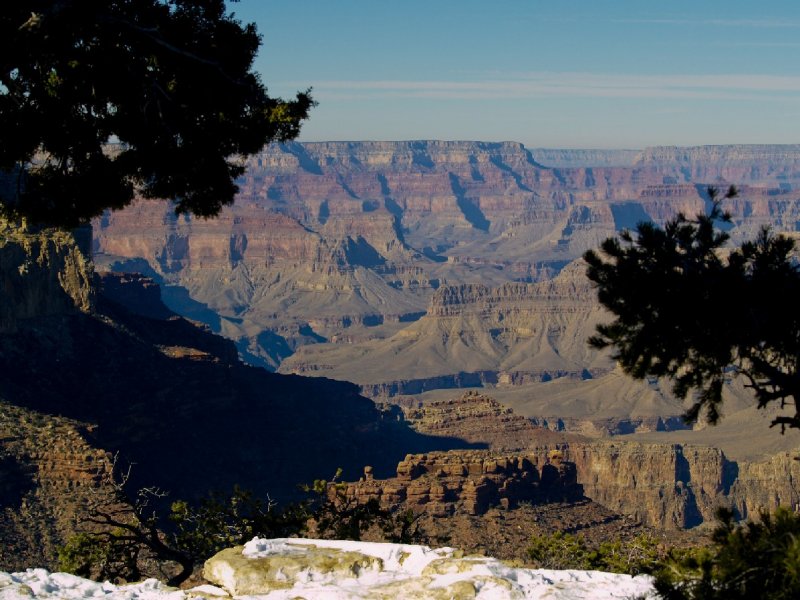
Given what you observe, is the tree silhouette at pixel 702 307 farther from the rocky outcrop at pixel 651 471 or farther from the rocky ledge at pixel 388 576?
the rocky outcrop at pixel 651 471

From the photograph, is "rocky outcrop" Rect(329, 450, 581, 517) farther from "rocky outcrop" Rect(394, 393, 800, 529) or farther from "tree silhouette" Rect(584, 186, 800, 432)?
"tree silhouette" Rect(584, 186, 800, 432)

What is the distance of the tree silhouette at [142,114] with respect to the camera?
65.4ft

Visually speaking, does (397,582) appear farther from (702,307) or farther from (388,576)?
(702,307)

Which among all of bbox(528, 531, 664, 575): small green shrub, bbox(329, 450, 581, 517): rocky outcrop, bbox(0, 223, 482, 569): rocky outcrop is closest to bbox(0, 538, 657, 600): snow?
bbox(528, 531, 664, 575): small green shrub

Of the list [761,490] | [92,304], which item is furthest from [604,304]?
[761,490]

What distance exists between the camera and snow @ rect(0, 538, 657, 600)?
54.5 ft

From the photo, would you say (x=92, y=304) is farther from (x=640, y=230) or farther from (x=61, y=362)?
(x=640, y=230)

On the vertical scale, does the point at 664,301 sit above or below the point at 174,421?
above

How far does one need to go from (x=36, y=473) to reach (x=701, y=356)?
128ft

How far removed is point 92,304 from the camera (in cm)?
7900

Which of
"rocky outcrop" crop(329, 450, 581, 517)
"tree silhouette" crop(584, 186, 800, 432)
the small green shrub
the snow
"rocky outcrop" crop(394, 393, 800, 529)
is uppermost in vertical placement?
"tree silhouette" crop(584, 186, 800, 432)

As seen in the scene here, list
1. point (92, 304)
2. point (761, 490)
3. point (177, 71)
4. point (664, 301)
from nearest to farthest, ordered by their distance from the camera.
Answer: point (664, 301) → point (177, 71) → point (92, 304) → point (761, 490)

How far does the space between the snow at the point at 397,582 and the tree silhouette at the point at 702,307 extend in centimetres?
315

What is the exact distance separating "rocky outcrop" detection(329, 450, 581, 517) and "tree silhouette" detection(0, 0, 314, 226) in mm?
30471
